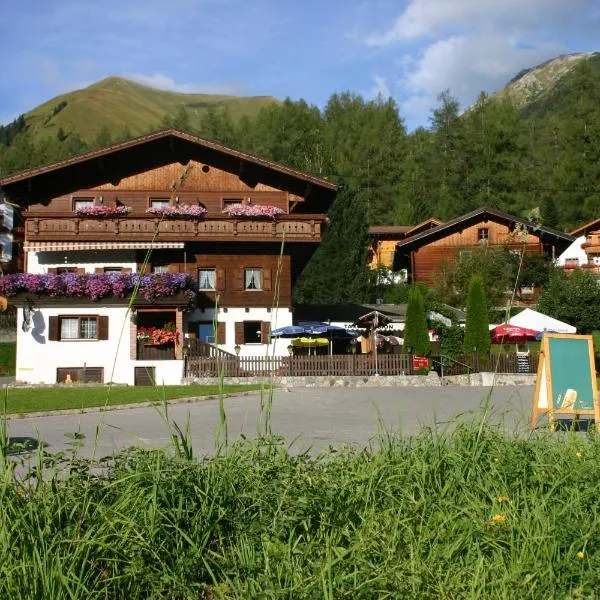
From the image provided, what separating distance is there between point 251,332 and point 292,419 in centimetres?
1916

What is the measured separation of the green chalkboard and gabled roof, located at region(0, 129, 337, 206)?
25.0 metres

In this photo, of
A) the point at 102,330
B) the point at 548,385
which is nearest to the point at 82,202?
the point at 102,330

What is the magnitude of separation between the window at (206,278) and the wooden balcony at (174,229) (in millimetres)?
1568

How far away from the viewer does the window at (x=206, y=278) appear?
117 feet

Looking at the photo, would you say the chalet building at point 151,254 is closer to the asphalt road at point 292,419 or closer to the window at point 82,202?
the window at point 82,202

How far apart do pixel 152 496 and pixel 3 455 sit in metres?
0.81

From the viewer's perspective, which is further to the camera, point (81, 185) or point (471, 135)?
point (471, 135)

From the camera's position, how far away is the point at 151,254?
31.4 metres

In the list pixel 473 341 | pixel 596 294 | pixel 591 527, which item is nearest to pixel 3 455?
pixel 591 527

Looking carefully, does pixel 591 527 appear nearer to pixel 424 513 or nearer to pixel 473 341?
pixel 424 513

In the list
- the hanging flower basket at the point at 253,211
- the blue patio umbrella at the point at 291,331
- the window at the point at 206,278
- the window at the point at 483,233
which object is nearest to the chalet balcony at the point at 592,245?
the window at the point at 483,233

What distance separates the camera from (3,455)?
4.42 meters

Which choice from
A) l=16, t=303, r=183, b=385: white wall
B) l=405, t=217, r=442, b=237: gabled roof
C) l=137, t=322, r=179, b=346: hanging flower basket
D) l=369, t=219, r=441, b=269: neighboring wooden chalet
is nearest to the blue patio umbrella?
l=137, t=322, r=179, b=346: hanging flower basket

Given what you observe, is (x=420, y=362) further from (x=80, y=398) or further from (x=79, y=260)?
(x=80, y=398)
